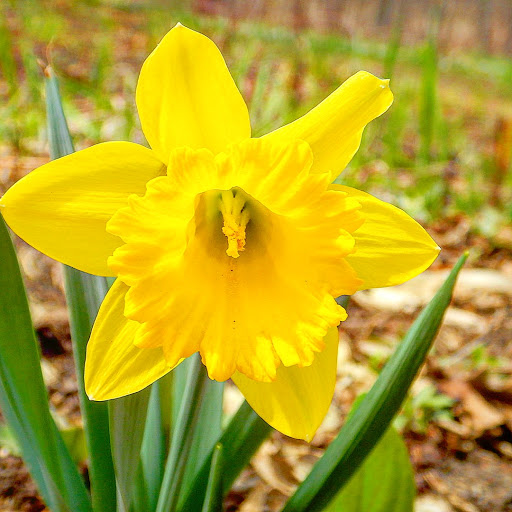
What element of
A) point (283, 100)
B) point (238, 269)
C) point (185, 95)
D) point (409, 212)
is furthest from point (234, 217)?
point (283, 100)

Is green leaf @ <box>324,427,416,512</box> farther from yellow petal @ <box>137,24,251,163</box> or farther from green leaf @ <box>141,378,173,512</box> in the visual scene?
yellow petal @ <box>137,24,251,163</box>

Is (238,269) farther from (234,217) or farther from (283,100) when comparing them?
(283,100)

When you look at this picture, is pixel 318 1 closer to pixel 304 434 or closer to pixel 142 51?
pixel 142 51

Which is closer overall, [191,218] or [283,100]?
[191,218]

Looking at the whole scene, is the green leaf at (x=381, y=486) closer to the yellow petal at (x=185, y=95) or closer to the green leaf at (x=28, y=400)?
the green leaf at (x=28, y=400)

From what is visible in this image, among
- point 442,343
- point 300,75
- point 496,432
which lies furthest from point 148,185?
point 300,75

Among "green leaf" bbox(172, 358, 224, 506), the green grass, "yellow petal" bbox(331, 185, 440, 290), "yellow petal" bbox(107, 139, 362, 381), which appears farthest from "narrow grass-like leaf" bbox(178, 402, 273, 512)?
the green grass

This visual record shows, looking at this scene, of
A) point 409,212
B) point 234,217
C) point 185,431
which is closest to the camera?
point 185,431
